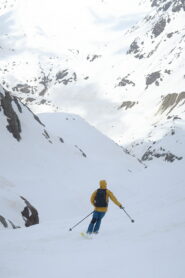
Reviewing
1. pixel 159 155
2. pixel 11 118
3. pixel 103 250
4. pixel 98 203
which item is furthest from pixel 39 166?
pixel 159 155

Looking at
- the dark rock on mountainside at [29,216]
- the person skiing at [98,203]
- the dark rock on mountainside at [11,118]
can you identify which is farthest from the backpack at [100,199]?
the dark rock on mountainside at [11,118]

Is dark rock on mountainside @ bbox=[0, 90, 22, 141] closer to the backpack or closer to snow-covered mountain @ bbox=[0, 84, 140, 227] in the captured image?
snow-covered mountain @ bbox=[0, 84, 140, 227]

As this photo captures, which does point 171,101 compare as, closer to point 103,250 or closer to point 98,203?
point 98,203

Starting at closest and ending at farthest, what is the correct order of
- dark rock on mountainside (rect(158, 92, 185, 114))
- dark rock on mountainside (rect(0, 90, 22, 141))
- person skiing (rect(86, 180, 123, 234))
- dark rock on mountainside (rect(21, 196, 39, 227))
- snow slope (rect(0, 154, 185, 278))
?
snow slope (rect(0, 154, 185, 278)), person skiing (rect(86, 180, 123, 234)), dark rock on mountainside (rect(21, 196, 39, 227)), dark rock on mountainside (rect(0, 90, 22, 141)), dark rock on mountainside (rect(158, 92, 185, 114))

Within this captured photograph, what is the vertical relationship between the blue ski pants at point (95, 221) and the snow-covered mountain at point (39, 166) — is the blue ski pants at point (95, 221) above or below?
above

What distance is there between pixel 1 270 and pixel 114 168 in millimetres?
45068

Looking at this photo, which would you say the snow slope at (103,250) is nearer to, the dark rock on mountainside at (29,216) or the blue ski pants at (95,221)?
the blue ski pants at (95,221)

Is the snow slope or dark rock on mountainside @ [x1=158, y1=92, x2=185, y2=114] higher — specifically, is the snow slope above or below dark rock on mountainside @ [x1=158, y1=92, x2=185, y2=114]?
above

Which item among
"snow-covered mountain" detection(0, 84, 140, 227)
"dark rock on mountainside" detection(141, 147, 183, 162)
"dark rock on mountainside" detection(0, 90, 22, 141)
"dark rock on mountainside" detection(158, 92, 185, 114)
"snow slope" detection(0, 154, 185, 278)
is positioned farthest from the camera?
"dark rock on mountainside" detection(158, 92, 185, 114)

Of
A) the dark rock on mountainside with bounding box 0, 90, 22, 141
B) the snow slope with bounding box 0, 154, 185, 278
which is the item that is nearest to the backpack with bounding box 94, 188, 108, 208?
the snow slope with bounding box 0, 154, 185, 278

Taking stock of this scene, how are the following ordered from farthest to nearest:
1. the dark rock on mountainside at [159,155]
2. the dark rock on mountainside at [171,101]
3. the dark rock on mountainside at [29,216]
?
the dark rock on mountainside at [171,101] < the dark rock on mountainside at [159,155] < the dark rock on mountainside at [29,216]

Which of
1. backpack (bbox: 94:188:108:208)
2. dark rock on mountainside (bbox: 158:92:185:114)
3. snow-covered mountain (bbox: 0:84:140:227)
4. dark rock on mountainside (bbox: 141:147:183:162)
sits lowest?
dark rock on mountainside (bbox: 158:92:185:114)

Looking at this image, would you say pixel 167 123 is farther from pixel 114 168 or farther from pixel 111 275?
pixel 111 275

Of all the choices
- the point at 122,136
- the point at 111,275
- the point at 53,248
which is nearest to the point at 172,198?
the point at 53,248
